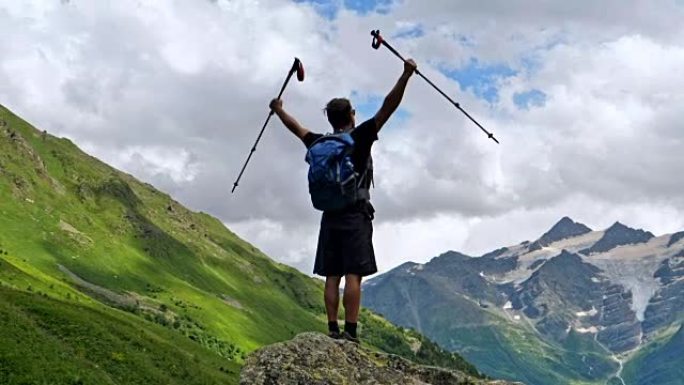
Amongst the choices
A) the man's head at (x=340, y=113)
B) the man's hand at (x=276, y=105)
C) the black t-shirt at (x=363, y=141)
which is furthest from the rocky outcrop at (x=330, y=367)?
the man's hand at (x=276, y=105)

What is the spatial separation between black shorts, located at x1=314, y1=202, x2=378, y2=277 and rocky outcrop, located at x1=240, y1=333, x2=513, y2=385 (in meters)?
1.35

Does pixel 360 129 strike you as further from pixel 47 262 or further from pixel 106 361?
pixel 47 262

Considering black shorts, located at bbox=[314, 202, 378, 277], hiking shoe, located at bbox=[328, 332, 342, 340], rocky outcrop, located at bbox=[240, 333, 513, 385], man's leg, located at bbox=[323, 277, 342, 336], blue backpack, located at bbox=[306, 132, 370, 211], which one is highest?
blue backpack, located at bbox=[306, 132, 370, 211]

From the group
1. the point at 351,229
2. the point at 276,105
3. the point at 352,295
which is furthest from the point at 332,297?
the point at 276,105

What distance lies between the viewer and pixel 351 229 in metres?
14.6

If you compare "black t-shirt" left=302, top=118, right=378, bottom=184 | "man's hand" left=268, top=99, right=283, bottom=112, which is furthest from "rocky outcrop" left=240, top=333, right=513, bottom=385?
"man's hand" left=268, top=99, right=283, bottom=112

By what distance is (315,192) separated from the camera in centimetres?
1447

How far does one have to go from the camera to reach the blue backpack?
14.2 meters

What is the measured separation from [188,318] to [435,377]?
188 metres

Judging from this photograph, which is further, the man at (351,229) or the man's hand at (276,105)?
the man's hand at (276,105)

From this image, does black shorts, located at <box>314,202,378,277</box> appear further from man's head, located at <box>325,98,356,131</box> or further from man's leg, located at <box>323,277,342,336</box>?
man's head, located at <box>325,98,356,131</box>

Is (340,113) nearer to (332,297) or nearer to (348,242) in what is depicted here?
(348,242)

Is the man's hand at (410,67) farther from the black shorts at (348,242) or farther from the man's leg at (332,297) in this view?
the man's leg at (332,297)

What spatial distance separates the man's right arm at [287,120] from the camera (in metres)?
15.8
